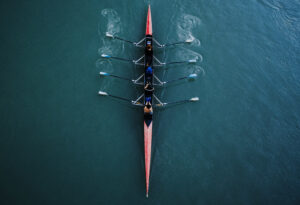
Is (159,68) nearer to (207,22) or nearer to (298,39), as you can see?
(207,22)

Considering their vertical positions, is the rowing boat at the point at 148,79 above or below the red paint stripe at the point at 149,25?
below

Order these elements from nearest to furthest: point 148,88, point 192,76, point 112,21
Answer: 1. point 148,88
2. point 192,76
3. point 112,21

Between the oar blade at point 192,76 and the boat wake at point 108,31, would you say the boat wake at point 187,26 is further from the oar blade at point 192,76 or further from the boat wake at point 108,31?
the boat wake at point 108,31

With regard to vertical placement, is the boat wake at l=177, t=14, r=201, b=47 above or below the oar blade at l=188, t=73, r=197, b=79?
above

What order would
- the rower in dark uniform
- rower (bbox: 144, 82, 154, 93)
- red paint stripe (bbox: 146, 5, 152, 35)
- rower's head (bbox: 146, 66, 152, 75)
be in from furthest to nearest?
red paint stripe (bbox: 146, 5, 152, 35), the rower in dark uniform, rower's head (bbox: 146, 66, 152, 75), rower (bbox: 144, 82, 154, 93)

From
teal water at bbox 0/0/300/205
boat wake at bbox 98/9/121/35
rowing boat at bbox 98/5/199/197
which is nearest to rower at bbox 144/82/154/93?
rowing boat at bbox 98/5/199/197

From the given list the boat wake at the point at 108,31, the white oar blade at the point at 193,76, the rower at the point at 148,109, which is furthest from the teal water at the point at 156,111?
the rower at the point at 148,109

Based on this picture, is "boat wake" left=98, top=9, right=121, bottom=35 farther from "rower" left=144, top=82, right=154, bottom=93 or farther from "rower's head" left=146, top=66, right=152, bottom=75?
"rower" left=144, top=82, right=154, bottom=93

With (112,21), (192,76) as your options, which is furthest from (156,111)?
(112,21)

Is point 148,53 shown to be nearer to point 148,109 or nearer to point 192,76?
point 192,76
